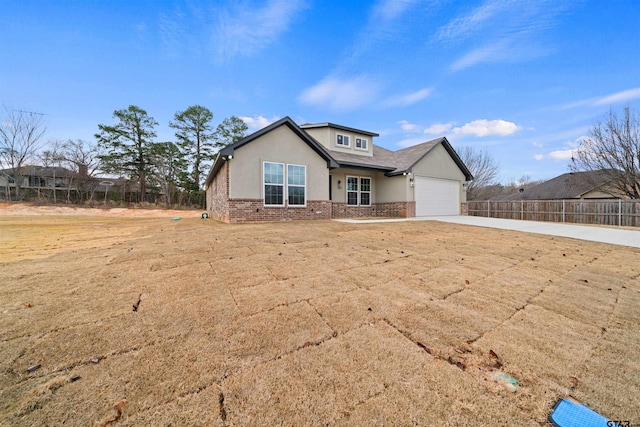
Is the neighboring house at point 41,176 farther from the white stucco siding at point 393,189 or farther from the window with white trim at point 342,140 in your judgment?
the white stucco siding at point 393,189

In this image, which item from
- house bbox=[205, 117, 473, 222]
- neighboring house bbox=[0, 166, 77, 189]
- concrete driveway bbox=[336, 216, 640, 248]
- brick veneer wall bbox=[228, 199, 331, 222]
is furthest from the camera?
neighboring house bbox=[0, 166, 77, 189]

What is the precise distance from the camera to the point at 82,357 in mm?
1814

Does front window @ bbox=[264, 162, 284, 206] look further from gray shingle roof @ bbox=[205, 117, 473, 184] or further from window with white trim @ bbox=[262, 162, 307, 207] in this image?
gray shingle roof @ bbox=[205, 117, 473, 184]

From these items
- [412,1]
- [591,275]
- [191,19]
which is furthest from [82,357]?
[412,1]

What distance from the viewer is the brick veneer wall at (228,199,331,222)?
10.6 m

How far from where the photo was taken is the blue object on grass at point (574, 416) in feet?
4.43

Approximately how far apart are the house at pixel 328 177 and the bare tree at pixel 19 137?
1002 inches

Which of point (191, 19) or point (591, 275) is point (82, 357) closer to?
point (591, 275)

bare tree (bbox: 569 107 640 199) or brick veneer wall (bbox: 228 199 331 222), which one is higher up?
bare tree (bbox: 569 107 640 199)

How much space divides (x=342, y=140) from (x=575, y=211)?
15784 millimetres

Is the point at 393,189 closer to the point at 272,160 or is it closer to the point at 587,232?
the point at 272,160

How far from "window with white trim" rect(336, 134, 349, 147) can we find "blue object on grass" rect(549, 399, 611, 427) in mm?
16020

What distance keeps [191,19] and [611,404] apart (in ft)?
45.4

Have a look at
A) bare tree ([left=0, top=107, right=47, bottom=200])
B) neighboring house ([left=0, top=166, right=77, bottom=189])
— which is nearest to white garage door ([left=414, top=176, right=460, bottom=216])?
neighboring house ([left=0, top=166, right=77, bottom=189])
